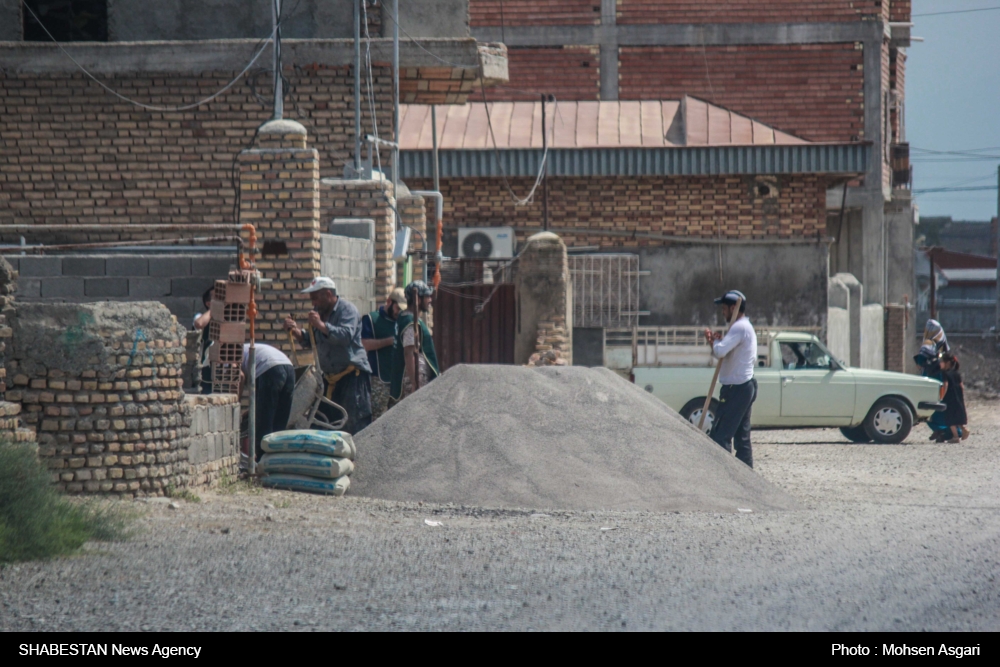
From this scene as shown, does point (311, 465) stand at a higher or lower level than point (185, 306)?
lower

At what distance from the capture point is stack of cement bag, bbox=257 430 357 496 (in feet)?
29.4

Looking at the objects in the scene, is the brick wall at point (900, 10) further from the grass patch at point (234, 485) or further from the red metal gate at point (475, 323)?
the grass patch at point (234, 485)

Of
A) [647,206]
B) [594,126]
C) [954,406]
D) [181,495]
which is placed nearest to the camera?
[181,495]

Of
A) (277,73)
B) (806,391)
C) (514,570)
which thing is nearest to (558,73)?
(806,391)

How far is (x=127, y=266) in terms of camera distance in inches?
422

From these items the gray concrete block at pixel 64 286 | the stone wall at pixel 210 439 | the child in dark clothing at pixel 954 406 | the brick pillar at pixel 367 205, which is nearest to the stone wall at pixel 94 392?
the stone wall at pixel 210 439

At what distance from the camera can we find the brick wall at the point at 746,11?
26750 mm

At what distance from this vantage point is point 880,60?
26.8 metres

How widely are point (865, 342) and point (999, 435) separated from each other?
27.5 ft

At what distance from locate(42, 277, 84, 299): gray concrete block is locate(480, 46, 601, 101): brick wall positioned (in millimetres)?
17770

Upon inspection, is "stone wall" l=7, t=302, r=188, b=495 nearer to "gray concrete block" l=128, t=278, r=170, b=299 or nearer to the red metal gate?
"gray concrete block" l=128, t=278, r=170, b=299

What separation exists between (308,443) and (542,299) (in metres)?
7.67

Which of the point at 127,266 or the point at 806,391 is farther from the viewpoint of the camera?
the point at 806,391

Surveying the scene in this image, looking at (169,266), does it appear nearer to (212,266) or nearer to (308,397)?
(212,266)
